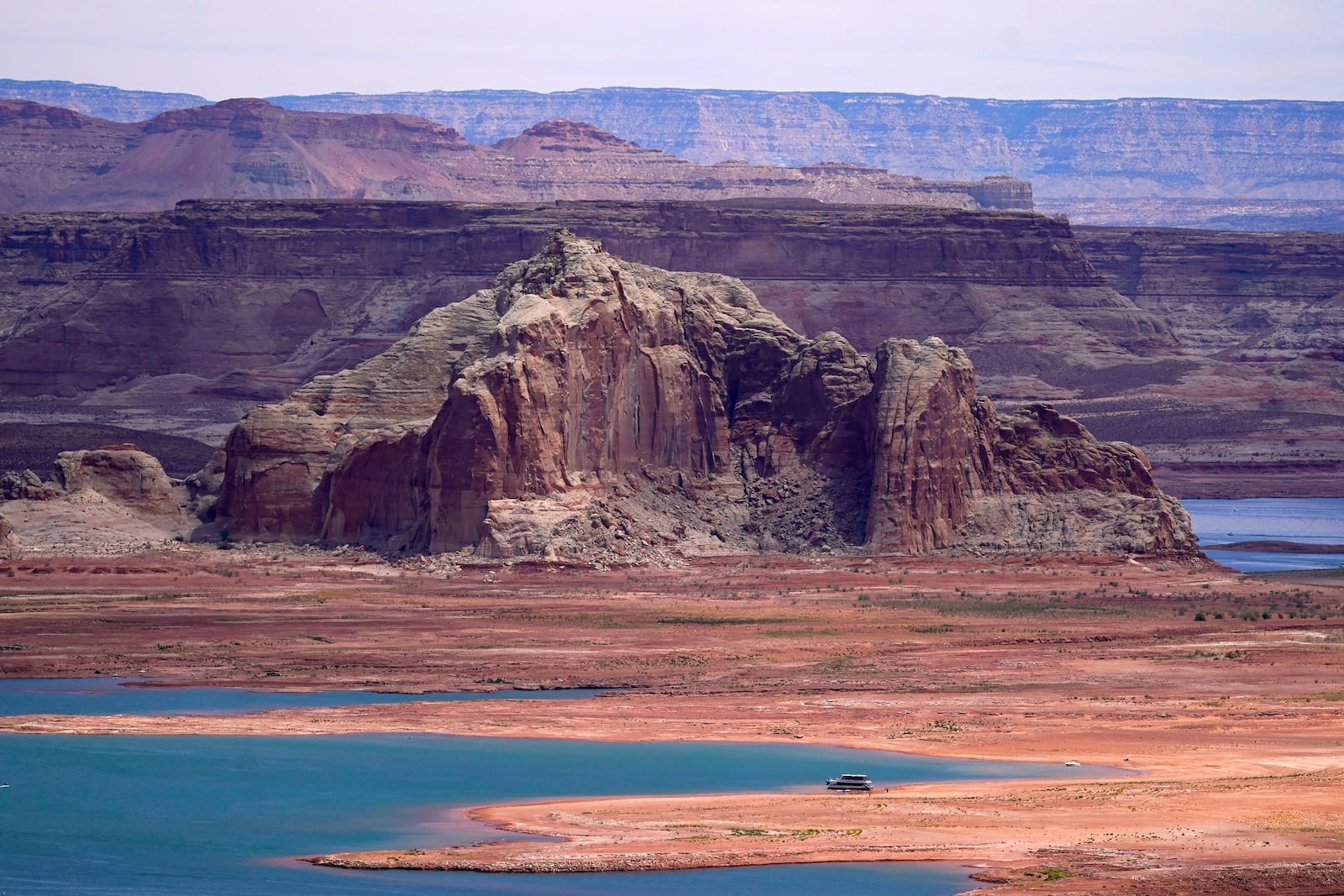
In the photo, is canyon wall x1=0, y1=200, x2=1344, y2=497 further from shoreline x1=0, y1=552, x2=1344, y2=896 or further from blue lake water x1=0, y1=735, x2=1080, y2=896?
blue lake water x1=0, y1=735, x2=1080, y2=896

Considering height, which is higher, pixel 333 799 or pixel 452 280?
pixel 452 280

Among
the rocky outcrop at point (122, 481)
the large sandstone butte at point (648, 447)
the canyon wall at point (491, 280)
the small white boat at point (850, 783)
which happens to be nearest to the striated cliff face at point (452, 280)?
the canyon wall at point (491, 280)

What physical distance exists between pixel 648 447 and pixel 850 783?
129 feet

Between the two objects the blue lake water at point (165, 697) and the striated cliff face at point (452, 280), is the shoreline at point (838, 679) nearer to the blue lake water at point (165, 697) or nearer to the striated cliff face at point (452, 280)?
the blue lake water at point (165, 697)

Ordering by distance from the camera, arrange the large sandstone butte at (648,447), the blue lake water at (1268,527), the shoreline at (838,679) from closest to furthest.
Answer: the shoreline at (838,679), the large sandstone butte at (648,447), the blue lake water at (1268,527)

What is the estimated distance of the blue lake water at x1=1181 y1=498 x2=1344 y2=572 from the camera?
95.6 m

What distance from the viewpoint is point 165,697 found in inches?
2128

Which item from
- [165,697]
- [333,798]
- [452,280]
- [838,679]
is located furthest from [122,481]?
[452,280]

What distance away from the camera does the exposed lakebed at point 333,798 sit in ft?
119

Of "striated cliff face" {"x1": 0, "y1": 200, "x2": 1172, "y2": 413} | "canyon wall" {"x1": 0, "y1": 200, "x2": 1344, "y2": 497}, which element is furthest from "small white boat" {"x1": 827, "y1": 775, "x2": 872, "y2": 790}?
"striated cliff face" {"x1": 0, "y1": 200, "x2": 1172, "y2": 413}

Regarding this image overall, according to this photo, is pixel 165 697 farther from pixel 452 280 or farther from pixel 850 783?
pixel 452 280

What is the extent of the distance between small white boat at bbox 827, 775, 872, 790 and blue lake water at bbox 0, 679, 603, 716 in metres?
13.2

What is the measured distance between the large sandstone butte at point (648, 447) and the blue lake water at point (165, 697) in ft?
68.4

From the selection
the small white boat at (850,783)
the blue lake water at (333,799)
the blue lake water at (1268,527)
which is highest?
the blue lake water at (1268,527)
